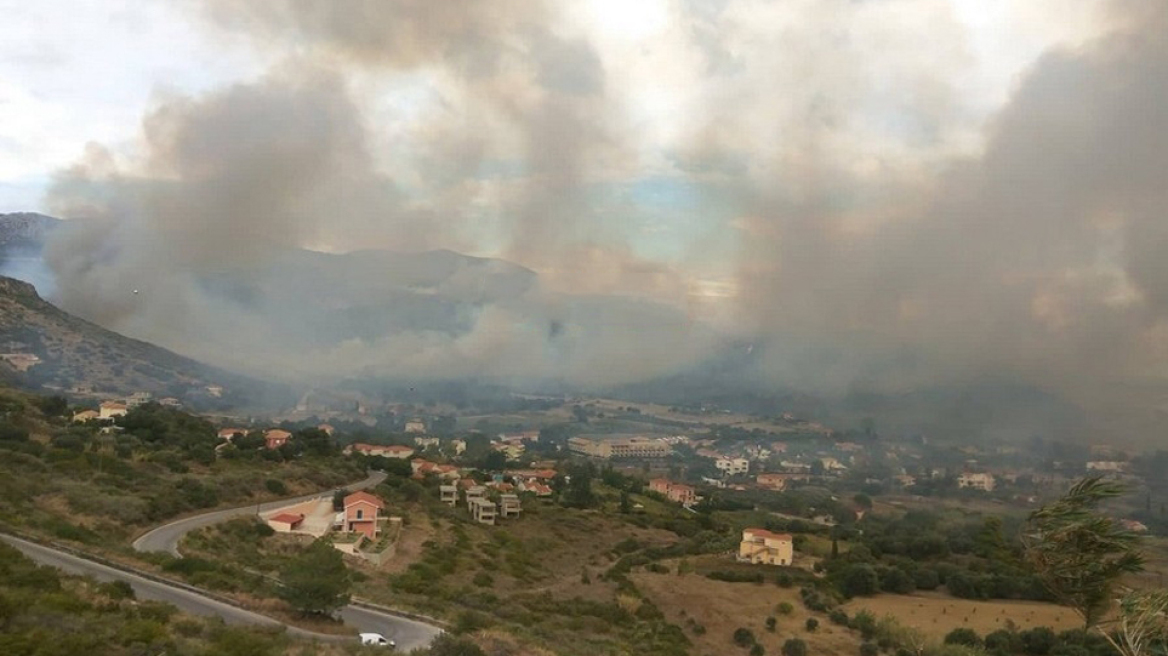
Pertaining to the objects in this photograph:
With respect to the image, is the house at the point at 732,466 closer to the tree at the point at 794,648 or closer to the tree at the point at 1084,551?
the tree at the point at 794,648

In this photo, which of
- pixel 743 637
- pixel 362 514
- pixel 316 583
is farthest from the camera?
pixel 362 514

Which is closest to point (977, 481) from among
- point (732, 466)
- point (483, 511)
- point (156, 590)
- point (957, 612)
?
point (732, 466)

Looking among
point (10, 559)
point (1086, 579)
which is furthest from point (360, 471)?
point (1086, 579)

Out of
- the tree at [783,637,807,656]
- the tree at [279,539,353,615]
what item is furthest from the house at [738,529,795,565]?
the tree at [279,539,353,615]

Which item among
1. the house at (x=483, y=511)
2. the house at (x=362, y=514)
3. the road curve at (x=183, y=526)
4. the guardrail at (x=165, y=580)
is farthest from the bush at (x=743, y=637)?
the house at (x=483, y=511)

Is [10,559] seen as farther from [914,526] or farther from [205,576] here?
[914,526]

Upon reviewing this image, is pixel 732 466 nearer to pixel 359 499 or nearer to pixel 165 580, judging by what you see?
pixel 359 499
